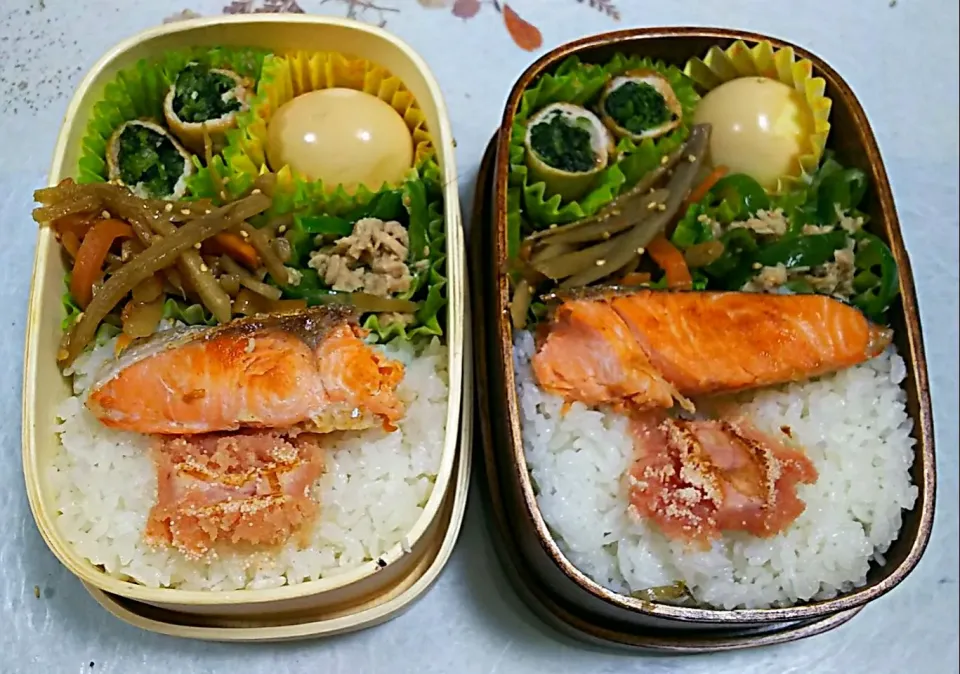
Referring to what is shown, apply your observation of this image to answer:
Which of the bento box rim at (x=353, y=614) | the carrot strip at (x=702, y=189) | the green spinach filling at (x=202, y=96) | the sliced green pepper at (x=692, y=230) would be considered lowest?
the bento box rim at (x=353, y=614)

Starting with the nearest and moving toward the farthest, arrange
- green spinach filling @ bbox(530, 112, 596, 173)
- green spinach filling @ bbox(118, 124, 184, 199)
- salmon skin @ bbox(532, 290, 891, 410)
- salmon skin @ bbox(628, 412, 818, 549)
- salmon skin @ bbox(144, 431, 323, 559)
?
salmon skin @ bbox(144, 431, 323, 559) → salmon skin @ bbox(628, 412, 818, 549) → salmon skin @ bbox(532, 290, 891, 410) → green spinach filling @ bbox(118, 124, 184, 199) → green spinach filling @ bbox(530, 112, 596, 173)

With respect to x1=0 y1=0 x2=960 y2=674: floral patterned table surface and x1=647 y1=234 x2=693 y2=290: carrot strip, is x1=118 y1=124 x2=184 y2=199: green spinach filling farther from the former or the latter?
x1=647 y1=234 x2=693 y2=290: carrot strip

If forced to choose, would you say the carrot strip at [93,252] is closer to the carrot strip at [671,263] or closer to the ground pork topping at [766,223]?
the carrot strip at [671,263]

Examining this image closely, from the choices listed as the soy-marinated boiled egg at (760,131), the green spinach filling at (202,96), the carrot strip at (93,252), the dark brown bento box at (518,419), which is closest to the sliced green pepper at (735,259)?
the soy-marinated boiled egg at (760,131)

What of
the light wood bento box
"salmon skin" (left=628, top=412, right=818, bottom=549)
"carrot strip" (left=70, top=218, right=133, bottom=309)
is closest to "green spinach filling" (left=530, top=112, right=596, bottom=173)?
the light wood bento box

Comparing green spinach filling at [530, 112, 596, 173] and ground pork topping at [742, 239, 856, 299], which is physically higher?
green spinach filling at [530, 112, 596, 173]

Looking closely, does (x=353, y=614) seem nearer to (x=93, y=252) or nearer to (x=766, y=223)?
(x=93, y=252)
